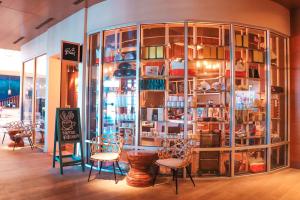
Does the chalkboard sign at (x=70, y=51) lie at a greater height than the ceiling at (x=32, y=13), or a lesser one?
lesser

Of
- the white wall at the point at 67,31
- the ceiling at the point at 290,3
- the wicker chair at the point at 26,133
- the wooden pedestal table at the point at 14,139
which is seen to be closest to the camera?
the ceiling at the point at 290,3

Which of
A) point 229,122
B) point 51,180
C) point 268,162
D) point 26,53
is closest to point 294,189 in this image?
point 268,162

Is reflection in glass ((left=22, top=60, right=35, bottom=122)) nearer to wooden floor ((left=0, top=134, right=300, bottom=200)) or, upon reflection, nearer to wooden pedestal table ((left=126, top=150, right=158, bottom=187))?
wooden floor ((left=0, top=134, right=300, bottom=200))

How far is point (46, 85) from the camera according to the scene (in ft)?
25.0

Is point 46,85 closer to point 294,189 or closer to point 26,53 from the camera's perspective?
point 26,53

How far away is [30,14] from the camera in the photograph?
6441 mm

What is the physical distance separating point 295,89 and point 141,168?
3.90m

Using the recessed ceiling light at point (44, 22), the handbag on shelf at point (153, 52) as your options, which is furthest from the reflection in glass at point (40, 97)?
the handbag on shelf at point (153, 52)

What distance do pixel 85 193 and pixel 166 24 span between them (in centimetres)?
331

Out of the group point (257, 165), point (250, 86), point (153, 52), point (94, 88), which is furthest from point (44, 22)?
point (257, 165)

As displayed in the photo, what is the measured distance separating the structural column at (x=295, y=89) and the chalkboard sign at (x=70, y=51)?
4.80 meters

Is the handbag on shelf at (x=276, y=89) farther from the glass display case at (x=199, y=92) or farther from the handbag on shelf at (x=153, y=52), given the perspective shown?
the handbag on shelf at (x=153, y=52)

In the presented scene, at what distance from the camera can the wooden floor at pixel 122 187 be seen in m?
3.98

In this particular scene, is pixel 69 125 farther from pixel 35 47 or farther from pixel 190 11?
pixel 35 47
